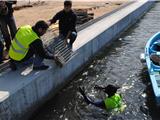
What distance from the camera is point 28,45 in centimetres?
932

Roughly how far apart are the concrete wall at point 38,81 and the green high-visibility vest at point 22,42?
22.3 inches

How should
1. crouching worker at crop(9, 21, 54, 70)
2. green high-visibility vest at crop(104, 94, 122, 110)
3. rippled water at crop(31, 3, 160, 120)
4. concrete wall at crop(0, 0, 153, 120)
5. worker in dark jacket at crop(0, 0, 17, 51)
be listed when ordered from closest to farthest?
concrete wall at crop(0, 0, 153, 120), green high-visibility vest at crop(104, 94, 122, 110), crouching worker at crop(9, 21, 54, 70), rippled water at crop(31, 3, 160, 120), worker in dark jacket at crop(0, 0, 17, 51)

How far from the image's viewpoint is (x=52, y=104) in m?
10.3

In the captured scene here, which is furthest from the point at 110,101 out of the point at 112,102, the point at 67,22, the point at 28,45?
the point at 67,22

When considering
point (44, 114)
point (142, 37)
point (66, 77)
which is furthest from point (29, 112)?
point (142, 37)

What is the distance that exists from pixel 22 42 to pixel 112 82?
3.97 metres

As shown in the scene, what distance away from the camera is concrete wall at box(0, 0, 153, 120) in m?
8.33

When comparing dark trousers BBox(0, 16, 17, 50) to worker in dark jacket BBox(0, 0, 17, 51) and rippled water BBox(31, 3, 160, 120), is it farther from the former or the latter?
rippled water BBox(31, 3, 160, 120)

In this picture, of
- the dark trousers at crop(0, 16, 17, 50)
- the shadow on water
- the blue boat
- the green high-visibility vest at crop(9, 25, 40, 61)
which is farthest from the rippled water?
the dark trousers at crop(0, 16, 17, 50)

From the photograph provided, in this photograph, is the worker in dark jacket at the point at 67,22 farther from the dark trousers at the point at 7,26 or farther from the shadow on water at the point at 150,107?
the shadow on water at the point at 150,107

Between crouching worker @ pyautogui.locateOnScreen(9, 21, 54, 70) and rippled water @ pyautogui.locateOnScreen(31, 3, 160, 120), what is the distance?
5.27 feet

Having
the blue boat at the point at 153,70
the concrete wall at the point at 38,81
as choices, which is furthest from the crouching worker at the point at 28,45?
the blue boat at the point at 153,70

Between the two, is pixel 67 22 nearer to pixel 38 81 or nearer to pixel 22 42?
pixel 22 42

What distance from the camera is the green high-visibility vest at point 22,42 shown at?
9273 millimetres
